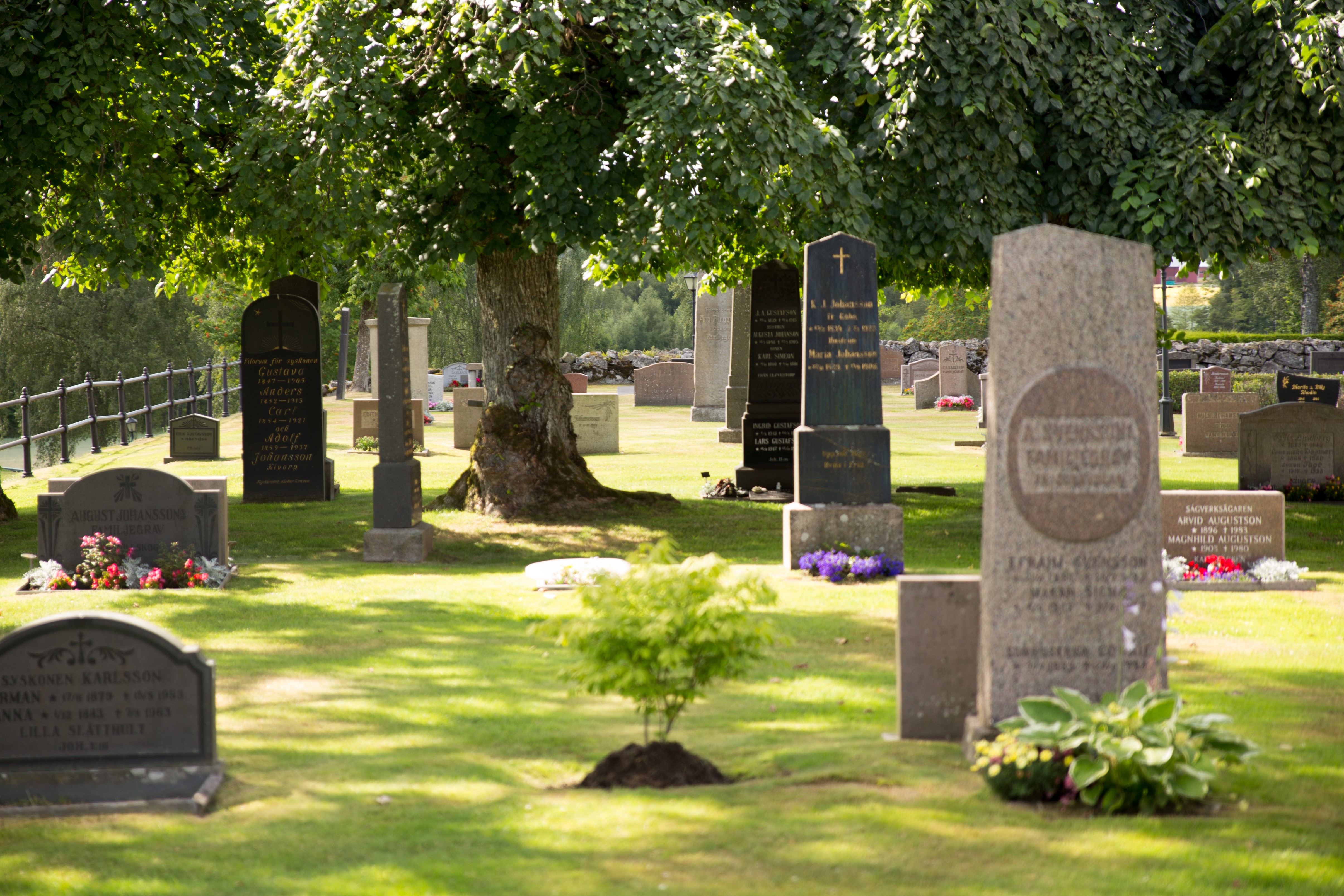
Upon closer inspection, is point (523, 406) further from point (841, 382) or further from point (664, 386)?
point (664, 386)

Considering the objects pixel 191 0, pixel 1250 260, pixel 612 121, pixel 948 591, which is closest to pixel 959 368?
pixel 1250 260

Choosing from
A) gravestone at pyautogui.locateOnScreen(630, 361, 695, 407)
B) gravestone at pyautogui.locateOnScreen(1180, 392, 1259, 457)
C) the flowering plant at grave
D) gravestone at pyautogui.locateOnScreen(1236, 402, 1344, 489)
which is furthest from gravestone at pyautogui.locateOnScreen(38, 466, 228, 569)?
the flowering plant at grave

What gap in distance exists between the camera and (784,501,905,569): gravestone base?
37.7 ft

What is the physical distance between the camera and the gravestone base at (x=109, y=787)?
5.30 m

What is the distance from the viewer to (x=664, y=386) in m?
37.9

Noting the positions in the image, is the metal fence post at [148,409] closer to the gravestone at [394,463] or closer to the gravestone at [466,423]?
the gravestone at [466,423]

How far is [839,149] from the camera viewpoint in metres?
12.0

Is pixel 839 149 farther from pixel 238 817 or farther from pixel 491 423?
pixel 238 817

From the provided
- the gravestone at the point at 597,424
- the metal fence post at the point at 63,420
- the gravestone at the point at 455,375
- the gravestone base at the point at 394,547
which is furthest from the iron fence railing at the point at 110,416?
the gravestone at the point at 455,375

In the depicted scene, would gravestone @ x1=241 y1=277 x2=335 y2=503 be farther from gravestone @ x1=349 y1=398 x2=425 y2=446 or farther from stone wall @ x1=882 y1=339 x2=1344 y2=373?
stone wall @ x1=882 y1=339 x2=1344 y2=373

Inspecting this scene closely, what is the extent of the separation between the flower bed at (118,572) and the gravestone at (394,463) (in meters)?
1.87

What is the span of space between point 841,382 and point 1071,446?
638 centimetres

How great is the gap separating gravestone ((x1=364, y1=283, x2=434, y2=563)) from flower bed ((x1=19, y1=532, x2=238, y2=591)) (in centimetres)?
187

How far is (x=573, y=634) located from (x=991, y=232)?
9066 millimetres
